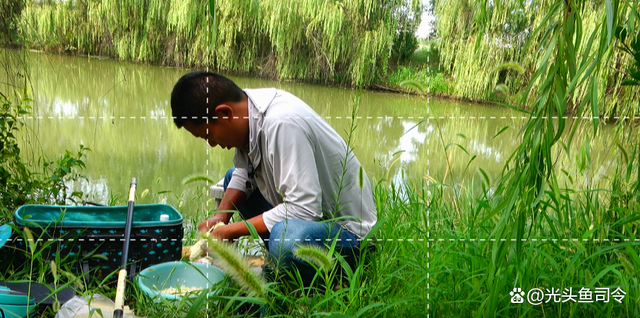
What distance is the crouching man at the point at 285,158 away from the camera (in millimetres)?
1428

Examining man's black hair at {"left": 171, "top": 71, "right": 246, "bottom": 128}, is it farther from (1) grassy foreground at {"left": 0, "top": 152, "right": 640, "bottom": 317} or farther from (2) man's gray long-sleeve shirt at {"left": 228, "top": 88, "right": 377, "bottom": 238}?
(1) grassy foreground at {"left": 0, "top": 152, "right": 640, "bottom": 317}

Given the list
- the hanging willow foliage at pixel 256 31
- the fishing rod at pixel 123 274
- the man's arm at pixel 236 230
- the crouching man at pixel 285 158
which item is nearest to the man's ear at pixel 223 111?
the crouching man at pixel 285 158

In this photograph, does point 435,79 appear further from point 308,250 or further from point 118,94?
point 308,250

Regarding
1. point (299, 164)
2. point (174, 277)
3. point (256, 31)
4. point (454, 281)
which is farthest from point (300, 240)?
point (256, 31)

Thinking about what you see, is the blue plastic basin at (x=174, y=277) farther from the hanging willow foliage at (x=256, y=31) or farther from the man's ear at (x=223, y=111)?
the hanging willow foliage at (x=256, y=31)

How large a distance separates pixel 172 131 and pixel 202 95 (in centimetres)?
383

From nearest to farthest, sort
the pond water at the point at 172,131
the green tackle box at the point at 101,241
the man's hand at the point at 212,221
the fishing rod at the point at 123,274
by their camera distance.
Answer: the fishing rod at the point at 123,274, the green tackle box at the point at 101,241, the man's hand at the point at 212,221, the pond water at the point at 172,131

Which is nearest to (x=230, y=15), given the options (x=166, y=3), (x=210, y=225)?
(x=166, y=3)

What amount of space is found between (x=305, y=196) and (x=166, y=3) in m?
6.53

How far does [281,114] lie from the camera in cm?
146

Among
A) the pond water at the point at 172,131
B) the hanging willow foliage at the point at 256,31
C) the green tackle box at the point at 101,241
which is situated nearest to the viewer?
the green tackle box at the point at 101,241

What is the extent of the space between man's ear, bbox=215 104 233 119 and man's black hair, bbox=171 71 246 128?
0.01 m

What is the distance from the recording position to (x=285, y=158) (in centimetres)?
144

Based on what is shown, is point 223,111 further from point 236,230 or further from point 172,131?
point 172,131
